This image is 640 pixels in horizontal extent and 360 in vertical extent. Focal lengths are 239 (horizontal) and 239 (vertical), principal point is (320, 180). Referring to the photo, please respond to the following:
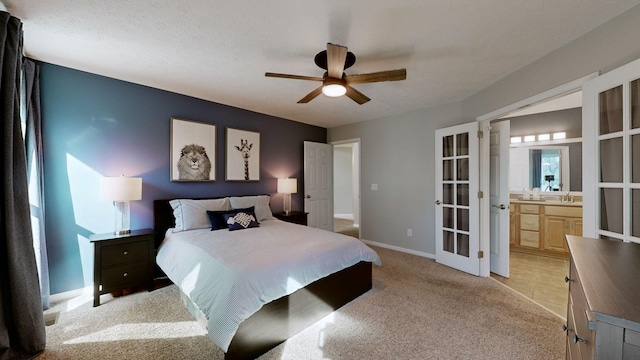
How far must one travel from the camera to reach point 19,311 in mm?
1661

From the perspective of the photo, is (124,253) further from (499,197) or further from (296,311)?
(499,197)

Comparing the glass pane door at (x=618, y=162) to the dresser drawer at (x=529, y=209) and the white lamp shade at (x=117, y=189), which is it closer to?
the dresser drawer at (x=529, y=209)

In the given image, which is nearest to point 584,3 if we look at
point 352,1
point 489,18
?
point 489,18

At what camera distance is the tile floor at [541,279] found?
2.54 metres

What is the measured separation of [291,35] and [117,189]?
2.39 metres

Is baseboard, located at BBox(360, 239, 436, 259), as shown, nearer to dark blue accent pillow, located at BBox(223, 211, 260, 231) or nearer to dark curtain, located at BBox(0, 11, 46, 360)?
dark blue accent pillow, located at BBox(223, 211, 260, 231)

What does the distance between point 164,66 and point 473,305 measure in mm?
4076

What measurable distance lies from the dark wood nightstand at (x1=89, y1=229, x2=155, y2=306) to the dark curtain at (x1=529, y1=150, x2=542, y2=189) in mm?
6280

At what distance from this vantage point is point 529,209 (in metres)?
4.17

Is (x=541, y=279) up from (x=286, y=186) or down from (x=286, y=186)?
down

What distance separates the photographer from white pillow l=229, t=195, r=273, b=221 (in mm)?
3593

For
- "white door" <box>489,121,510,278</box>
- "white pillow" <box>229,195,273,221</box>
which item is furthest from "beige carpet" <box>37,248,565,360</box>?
"white pillow" <box>229,195,273,221</box>

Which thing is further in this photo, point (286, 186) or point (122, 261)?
point (286, 186)

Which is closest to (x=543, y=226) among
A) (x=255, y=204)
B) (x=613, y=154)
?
(x=613, y=154)
